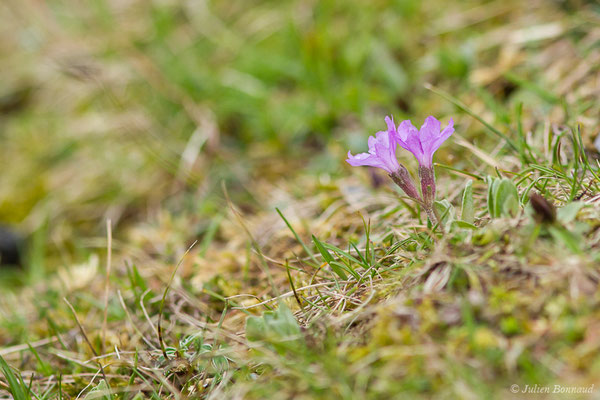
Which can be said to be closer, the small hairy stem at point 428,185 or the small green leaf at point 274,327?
the small green leaf at point 274,327

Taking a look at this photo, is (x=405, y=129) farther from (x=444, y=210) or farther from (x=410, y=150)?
(x=444, y=210)

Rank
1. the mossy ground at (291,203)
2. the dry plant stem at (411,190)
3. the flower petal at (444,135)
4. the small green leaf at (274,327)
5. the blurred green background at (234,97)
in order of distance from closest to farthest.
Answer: the mossy ground at (291,203)
the small green leaf at (274,327)
the flower petal at (444,135)
the dry plant stem at (411,190)
the blurred green background at (234,97)

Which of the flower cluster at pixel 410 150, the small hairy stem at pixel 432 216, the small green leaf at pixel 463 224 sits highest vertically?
the flower cluster at pixel 410 150

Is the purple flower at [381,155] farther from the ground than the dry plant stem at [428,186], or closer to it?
farther from the ground

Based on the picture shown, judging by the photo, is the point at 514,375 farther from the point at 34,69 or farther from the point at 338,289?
the point at 34,69

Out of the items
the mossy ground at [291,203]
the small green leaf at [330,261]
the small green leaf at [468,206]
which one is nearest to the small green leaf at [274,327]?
the mossy ground at [291,203]

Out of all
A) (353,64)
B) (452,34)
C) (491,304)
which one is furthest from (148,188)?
(491,304)

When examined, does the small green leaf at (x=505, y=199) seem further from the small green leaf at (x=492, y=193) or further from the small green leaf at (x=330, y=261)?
the small green leaf at (x=330, y=261)

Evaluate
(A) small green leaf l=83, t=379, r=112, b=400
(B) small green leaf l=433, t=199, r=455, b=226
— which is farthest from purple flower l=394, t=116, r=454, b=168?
(A) small green leaf l=83, t=379, r=112, b=400
